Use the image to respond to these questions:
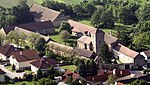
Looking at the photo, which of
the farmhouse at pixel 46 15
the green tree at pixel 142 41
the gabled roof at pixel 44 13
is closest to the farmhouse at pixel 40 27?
the farmhouse at pixel 46 15

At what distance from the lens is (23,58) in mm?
60062

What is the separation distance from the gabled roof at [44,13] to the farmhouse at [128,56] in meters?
19.8

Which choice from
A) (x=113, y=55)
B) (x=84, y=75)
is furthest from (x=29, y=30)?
(x=84, y=75)

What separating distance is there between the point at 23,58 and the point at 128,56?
13.4m

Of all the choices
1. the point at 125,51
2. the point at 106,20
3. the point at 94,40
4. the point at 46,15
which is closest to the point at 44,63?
the point at 94,40

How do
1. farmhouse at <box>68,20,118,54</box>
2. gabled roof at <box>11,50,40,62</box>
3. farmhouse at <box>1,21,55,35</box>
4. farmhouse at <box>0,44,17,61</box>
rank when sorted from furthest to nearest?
farmhouse at <box>1,21,55,35</box> < farmhouse at <box>0,44,17,61</box> < farmhouse at <box>68,20,118,54</box> < gabled roof at <box>11,50,40,62</box>

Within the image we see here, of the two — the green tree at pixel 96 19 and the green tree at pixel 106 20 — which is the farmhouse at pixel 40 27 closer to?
the green tree at pixel 96 19

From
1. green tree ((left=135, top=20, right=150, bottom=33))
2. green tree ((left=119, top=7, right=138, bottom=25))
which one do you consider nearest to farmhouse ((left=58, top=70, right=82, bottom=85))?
green tree ((left=135, top=20, right=150, bottom=33))

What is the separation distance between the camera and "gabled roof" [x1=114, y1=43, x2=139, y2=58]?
60500mm

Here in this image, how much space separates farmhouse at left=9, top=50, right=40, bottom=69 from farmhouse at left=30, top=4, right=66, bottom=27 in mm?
19537

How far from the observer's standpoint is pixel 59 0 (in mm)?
97500

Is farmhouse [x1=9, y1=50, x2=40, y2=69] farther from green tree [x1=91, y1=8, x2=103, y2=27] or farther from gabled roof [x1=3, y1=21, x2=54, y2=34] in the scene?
green tree [x1=91, y1=8, x2=103, y2=27]

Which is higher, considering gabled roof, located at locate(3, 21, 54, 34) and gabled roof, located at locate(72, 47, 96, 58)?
gabled roof, located at locate(3, 21, 54, 34)

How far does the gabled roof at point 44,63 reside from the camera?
5688 centimetres
